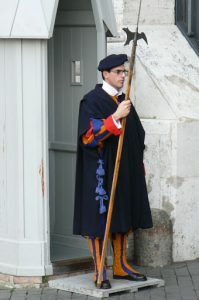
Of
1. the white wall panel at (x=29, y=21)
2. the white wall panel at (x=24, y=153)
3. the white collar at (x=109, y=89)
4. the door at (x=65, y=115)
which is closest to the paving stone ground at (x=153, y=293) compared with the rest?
the white wall panel at (x=24, y=153)

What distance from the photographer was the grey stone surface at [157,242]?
830cm

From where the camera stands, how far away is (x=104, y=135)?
7.24 metres

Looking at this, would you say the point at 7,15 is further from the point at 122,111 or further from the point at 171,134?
the point at 171,134

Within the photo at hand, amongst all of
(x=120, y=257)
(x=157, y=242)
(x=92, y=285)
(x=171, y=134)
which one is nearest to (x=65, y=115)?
(x=171, y=134)

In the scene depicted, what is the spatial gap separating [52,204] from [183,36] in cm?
207

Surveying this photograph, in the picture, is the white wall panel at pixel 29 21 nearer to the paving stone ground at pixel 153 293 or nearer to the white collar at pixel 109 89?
the white collar at pixel 109 89

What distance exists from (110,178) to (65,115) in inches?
53.0

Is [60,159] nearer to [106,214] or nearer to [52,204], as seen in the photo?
[52,204]

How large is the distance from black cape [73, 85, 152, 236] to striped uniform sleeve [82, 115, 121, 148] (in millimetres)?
53

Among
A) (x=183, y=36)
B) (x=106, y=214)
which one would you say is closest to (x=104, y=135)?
(x=106, y=214)

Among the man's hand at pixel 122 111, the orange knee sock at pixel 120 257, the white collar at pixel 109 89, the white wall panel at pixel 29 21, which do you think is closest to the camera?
the man's hand at pixel 122 111

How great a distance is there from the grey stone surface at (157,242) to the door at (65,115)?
0.51 m

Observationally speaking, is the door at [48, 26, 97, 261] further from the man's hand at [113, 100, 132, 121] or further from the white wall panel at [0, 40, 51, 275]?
the man's hand at [113, 100, 132, 121]

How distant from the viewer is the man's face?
743 cm
